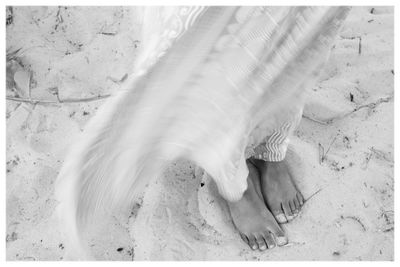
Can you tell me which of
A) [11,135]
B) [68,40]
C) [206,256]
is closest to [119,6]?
[68,40]

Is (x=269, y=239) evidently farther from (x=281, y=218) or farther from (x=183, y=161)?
(x=183, y=161)

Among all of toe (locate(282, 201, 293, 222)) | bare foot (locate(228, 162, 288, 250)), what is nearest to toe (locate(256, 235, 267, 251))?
bare foot (locate(228, 162, 288, 250))

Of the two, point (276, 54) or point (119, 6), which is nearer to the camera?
point (276, 54)

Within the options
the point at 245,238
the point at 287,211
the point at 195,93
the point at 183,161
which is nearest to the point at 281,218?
the point at 287,211

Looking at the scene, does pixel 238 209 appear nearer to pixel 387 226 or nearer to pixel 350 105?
pixel 387 226

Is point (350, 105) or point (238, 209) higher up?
point (350, 105)

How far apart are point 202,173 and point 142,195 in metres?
0.21

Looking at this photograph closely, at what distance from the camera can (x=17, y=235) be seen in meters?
1.31

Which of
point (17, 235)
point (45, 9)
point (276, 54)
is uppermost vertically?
point (276, 54)

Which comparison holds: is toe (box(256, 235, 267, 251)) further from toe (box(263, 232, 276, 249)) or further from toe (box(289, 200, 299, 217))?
toe (box(289, 200, 299, 217))

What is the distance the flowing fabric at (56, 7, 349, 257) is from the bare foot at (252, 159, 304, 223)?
1.34 feet

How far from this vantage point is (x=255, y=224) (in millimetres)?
1342

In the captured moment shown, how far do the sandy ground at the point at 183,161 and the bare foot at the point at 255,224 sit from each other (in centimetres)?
3

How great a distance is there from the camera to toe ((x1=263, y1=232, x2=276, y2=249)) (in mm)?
1321
